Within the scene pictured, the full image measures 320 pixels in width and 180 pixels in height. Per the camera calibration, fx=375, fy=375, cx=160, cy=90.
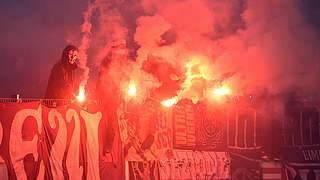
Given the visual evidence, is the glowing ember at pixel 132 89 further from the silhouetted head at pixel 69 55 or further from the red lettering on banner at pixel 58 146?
the red lettering on banner at pixel 58 146

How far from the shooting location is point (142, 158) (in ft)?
34.1

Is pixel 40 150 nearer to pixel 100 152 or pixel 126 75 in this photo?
pixel 100 152

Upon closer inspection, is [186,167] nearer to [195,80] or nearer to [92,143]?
[195,80]

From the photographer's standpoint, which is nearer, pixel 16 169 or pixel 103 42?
pixel 16 169

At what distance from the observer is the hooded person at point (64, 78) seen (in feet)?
30.6

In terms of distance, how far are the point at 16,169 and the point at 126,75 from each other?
14.7ft

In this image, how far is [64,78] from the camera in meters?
9.45

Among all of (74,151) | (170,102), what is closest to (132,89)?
(170,102)

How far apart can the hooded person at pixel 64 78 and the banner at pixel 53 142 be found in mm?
529

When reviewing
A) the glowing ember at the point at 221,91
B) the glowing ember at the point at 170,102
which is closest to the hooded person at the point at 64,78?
the glowing ember at the point at 170,102

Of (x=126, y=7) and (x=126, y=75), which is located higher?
(x=126, y=7)

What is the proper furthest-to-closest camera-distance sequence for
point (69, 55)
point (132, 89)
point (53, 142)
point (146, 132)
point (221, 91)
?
point (221, 91) < point (132, 89) < point (146, 132) < point (69, 55) < point (53, 142)

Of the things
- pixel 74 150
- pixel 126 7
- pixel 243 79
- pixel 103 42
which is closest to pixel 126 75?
pixel 103 42

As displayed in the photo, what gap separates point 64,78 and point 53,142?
1745mm
